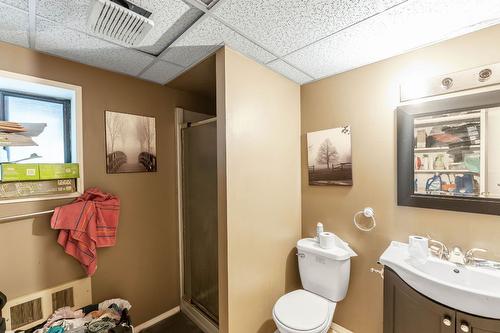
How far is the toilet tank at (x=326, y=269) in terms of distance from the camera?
167 cm

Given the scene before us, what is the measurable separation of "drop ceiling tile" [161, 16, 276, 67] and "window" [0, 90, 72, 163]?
1.02m

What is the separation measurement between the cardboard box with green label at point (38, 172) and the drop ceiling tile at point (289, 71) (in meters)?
1.74

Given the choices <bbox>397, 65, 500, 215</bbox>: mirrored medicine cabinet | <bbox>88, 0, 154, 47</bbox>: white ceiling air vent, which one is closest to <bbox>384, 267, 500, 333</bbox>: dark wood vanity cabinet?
<bbox>397, 65, 500, 215</bbox>: mirrored medicine cabinet

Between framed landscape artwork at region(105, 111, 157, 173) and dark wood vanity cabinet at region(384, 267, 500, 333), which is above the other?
framed landscape artwork at region(105, 111, 157, 173)

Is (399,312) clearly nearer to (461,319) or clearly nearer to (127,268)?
(461,319)

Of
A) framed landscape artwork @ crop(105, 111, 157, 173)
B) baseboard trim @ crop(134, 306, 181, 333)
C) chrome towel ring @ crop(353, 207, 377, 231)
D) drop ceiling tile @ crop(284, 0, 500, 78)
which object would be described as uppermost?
drop ceiling tile @ crop(284, 0, 500, 78)

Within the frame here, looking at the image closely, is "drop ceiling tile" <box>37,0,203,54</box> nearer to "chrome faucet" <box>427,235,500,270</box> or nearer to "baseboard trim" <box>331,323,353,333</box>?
"chrome faucet" <box>427,235,500,270</box>

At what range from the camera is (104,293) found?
70.1 inches

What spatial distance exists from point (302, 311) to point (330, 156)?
1.25 m

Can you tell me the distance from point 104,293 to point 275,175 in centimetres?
174

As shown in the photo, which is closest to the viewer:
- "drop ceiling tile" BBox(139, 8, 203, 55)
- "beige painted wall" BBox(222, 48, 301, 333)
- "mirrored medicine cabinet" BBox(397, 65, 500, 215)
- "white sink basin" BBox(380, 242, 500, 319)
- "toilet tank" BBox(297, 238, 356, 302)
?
"white sink basin" BBox(380, 242, 500, 319)

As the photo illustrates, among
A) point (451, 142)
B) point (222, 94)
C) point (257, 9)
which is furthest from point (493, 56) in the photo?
point (222, 94)

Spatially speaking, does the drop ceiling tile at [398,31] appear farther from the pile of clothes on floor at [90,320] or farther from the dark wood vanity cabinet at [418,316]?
the pile of clothes on floor at [90,320]

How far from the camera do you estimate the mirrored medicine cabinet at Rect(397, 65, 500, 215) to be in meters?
1.27
